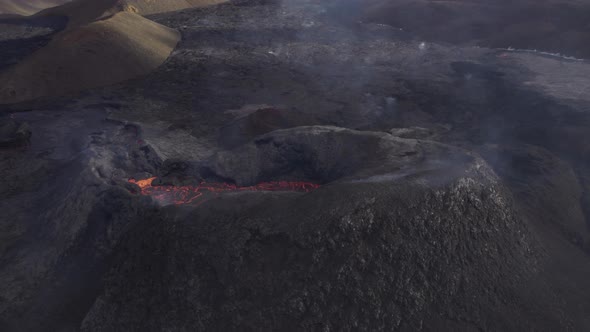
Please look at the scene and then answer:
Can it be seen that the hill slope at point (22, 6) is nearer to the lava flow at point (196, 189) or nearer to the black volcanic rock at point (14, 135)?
the black volcanic rock at point (14, 135)

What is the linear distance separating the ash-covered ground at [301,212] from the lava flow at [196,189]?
71 millimetres

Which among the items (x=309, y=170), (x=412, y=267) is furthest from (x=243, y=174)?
(x=412, y=267)

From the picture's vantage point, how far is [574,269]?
16.2 ft

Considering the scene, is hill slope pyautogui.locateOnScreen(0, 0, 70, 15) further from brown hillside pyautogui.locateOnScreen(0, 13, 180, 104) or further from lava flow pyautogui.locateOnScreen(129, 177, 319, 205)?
lava flow pyautogui.locateOnScreen(129, 177, 319, 205)

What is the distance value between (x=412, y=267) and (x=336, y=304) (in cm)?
89

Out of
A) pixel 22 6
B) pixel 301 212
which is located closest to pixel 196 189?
pixel 301 212

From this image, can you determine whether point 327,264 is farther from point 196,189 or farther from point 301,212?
point 196,189

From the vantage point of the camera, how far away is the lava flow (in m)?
5.30

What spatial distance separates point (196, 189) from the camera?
19.2 feet

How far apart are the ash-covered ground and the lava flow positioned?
71 millimetres

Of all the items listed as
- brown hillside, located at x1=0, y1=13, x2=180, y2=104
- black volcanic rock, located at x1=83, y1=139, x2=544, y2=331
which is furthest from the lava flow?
brown hillside, located at x1=0, y1=13, x2=180, y2=104

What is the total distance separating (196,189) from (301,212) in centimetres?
222

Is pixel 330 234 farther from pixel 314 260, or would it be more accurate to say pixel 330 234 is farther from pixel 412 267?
pixel 412 267

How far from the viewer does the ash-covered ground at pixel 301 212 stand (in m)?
3.95
